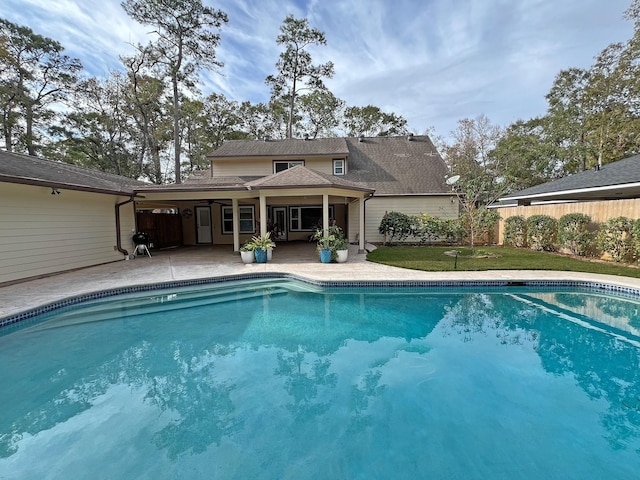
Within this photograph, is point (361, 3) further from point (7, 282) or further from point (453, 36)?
point (7, 282)

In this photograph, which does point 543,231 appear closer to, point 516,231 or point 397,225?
point 516,231

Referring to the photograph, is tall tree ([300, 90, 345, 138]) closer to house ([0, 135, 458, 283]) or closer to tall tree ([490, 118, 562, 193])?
house ([0, 135, 458, 283])

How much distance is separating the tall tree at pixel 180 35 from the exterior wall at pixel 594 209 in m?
19.5

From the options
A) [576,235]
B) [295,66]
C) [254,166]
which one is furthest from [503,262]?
[295,66]

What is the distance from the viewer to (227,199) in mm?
14086

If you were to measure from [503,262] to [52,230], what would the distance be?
14.2 m

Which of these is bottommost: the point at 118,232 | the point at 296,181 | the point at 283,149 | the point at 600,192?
the point at 118,232

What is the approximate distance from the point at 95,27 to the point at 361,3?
39.5 ft

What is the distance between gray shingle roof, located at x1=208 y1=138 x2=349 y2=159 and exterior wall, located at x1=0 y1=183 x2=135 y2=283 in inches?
271

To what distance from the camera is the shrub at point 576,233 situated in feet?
34.7

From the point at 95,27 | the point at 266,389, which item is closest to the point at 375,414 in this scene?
the point at 266,389

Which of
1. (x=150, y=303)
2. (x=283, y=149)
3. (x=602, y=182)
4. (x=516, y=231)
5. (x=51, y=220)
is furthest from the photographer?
(x=283, y=149)

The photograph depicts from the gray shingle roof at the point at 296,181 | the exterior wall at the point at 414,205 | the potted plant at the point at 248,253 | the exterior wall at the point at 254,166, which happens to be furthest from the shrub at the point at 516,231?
the potted plant at the point at 248,253

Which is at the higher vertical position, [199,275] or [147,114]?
[147,114]
